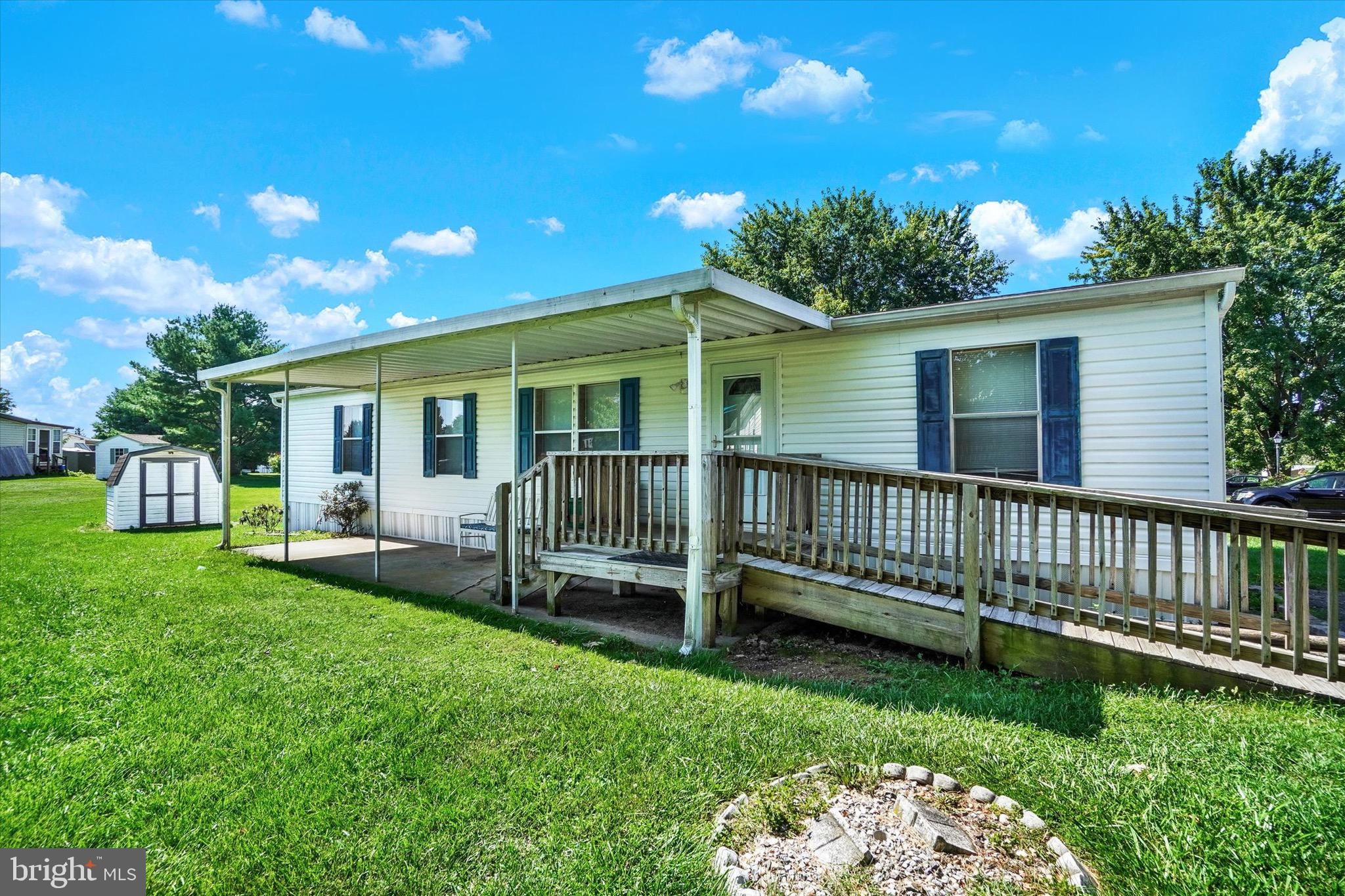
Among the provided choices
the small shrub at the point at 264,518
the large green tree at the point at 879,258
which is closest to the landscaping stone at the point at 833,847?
the small shrub at the point at 264,518

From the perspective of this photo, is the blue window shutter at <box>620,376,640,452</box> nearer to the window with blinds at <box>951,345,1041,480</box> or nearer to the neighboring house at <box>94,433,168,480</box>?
the window with blinds at <box>951,345,1041,480</box>

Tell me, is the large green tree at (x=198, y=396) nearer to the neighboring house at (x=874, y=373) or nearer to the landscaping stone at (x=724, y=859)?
the neighboring house at (x=874, y=373)

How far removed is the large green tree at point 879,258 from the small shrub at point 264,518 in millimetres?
17391

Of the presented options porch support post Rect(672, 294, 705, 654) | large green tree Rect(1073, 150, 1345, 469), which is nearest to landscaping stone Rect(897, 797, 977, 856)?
porch support post Rect(672, 294, 705, 654)

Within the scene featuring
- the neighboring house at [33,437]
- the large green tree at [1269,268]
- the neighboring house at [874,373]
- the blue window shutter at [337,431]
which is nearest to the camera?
the neighboring house at [874,373]

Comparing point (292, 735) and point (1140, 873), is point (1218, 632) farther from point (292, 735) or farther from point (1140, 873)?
point (292, 735)

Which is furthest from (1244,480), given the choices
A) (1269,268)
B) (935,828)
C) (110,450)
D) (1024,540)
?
(110,450)

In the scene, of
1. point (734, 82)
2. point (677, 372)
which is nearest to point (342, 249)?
point (734, 82)

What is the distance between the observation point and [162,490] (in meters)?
13.0

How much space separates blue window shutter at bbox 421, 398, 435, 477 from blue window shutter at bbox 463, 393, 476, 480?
3.24 ft

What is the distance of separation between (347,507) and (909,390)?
35.6 feet

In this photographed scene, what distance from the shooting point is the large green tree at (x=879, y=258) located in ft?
72.8

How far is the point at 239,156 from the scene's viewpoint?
15742 mm

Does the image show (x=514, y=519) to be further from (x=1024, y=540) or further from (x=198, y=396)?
(x=198, y=396)
